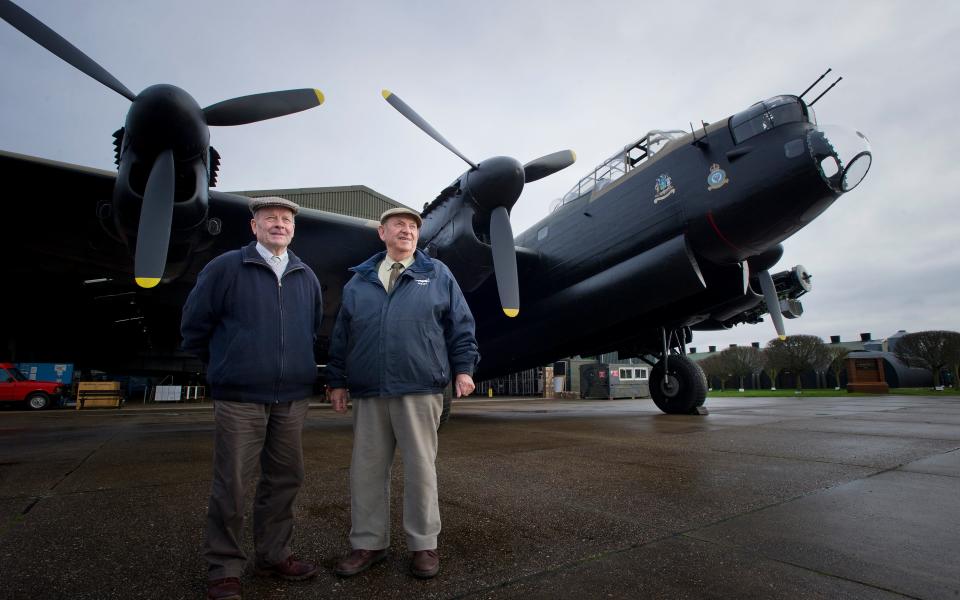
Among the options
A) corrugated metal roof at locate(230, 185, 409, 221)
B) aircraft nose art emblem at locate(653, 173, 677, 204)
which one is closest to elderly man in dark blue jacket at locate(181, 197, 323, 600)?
aircraft nose art emblem at locate(653, 173, 677, 204)

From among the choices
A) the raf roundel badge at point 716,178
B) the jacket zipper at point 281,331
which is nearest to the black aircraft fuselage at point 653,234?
the raf roundel badge at point 716,178

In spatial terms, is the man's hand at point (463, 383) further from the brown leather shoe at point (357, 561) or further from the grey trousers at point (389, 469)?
the brown leather shoe at point (357, 561)

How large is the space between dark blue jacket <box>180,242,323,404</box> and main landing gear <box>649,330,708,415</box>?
382 inches

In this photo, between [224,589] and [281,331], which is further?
[281,331]

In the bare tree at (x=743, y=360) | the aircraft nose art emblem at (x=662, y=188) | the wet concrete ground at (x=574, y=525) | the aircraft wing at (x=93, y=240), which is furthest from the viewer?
the bare tree at (x=743, y=360)

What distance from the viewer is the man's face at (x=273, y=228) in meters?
2.29

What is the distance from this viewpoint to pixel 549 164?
805 cm

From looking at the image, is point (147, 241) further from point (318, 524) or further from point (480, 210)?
point (480, 210)

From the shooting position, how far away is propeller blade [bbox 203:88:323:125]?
227 inches

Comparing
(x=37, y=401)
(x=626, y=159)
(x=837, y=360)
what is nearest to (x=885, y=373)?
(x=837, y=360)

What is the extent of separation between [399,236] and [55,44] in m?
5.46

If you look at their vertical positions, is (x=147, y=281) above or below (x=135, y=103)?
below

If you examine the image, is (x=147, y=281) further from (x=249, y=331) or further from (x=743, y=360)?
(x=743, y=360)

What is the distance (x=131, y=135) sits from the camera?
5.25 m
